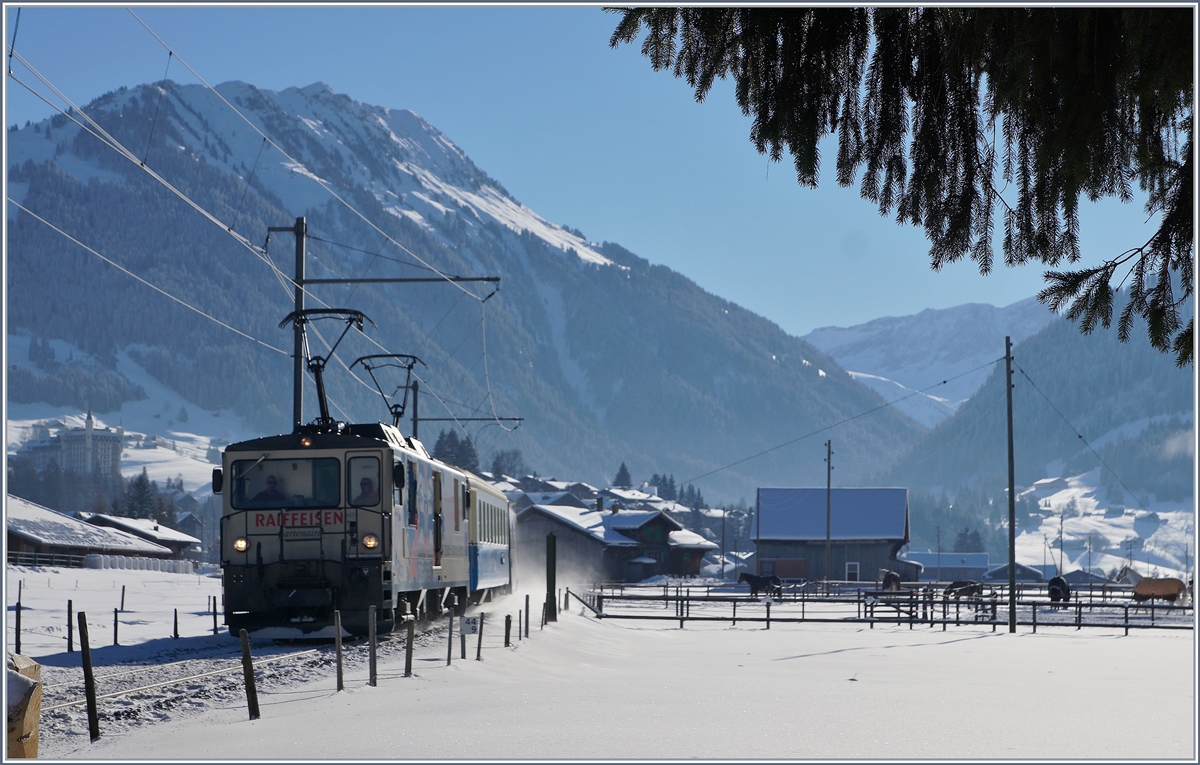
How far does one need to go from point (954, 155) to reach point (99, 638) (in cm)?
1761

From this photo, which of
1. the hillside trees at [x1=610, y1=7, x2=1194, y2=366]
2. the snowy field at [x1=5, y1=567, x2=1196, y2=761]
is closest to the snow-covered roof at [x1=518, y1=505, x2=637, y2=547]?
the snowy field at [x1=5, y1=567, x2=1196, y2=761]

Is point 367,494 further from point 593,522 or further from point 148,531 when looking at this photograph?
point 148,531

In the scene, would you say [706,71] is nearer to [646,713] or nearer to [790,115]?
[790,115]

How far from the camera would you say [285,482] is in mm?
19125

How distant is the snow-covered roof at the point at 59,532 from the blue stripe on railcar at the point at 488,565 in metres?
41.2

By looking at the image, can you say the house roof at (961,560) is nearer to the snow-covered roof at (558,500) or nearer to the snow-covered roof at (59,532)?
the snow-covered roof at (558,500)

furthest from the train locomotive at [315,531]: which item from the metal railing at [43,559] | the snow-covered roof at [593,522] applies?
the snow-covered roof at [593,522]

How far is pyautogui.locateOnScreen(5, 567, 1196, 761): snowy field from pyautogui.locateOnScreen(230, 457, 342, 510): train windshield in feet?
A: 7.27

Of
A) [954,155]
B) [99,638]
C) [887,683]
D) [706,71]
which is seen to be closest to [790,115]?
[706,71]

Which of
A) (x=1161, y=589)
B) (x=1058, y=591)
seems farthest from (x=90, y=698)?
(x=1161, y=589)

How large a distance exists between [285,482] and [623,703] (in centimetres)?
931

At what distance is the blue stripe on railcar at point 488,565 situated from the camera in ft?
89.9

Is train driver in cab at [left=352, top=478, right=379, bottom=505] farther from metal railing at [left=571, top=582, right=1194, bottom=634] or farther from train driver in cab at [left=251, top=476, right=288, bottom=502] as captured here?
metal railing at [left=571, top=582, right=1194, bottom=634]

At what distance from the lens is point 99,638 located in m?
20.3
